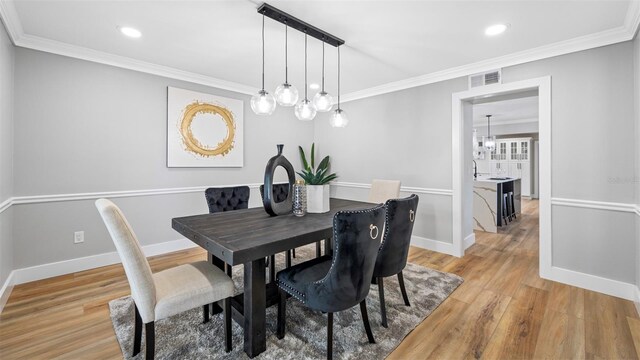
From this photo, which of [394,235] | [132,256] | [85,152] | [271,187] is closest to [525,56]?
[394,235]

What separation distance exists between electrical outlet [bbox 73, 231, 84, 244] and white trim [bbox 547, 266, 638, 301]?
5.08 m

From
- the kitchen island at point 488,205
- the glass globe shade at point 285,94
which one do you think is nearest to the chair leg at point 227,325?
the glass globe shade at point 285,94

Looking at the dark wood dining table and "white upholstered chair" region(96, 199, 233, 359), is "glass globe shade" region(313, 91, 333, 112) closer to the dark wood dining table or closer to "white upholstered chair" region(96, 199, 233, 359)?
the dark wood dining table

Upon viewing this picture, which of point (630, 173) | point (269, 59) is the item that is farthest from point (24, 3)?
point (630, 173)

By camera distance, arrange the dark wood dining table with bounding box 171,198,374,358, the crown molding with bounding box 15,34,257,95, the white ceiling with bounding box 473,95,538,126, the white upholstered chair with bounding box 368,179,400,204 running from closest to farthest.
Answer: the dark wood dining table with bounding box 171,198,374,358 → the crown molding with bounding box 15,34,257,95 → the white upholstered chair with bounding box 368,179,400,204 → the white ceiling with bounding box 473,95,538,126

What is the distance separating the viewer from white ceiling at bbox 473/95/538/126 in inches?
228

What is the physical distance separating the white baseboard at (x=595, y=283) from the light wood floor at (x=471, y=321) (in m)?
0.08

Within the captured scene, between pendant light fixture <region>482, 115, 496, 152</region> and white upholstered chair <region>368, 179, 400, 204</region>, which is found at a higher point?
pendant light fixture <region>482, 115, 496, 152</region>

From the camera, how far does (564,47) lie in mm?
2734

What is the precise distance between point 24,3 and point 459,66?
418 cm

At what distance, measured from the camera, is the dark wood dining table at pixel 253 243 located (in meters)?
1.52

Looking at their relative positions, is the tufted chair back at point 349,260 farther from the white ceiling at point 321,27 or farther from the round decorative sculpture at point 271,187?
the white ceiling at point 321,27

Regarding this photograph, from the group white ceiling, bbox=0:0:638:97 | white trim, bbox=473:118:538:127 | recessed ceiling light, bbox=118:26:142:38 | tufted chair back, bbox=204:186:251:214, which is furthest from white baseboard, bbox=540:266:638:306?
white trim, bbox=473:118:538:127

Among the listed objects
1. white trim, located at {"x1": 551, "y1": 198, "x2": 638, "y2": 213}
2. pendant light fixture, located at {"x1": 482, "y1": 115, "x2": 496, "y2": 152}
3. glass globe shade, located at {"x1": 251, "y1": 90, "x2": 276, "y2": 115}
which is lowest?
white trim, located at {"x1": 551, "y1": 198, "x2": 638, "y2": 213}
